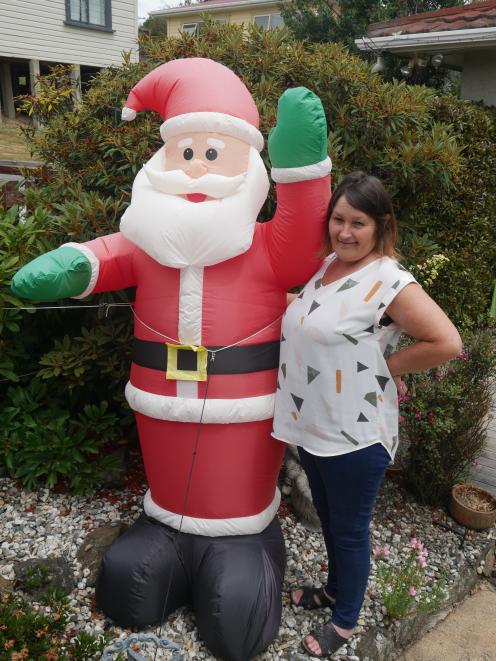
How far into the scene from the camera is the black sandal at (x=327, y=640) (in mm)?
2195

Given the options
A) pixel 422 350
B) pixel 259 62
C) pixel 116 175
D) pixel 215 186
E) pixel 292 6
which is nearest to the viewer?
pixel 422 350

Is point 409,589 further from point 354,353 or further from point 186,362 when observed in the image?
point 186,362

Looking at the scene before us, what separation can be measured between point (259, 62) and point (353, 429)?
238cm

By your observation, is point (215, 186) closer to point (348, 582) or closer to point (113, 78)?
point (348, 582)

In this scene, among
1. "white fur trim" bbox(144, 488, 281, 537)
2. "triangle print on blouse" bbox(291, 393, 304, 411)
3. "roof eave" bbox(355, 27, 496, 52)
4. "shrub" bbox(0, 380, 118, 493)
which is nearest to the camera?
"triangle print on blouse" bbox(291, 393, 304, 411)

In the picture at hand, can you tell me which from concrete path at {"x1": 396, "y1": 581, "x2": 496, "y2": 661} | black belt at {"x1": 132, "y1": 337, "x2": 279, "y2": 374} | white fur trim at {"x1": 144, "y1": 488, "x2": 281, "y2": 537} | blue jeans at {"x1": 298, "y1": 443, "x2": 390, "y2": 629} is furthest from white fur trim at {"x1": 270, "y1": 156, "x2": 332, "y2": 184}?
concrete path at {"x1": 396, "y1": 581, "x2": 496, "y2": 661}

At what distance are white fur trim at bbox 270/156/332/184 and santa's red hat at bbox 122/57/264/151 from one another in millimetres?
333

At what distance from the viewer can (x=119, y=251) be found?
7.38 feet

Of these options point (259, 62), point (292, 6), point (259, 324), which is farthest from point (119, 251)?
point (292, 6)

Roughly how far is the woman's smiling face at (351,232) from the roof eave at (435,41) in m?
4.94

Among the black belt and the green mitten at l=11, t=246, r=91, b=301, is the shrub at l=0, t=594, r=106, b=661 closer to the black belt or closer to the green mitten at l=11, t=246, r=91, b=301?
the black belt

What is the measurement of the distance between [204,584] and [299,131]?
5.43 feet

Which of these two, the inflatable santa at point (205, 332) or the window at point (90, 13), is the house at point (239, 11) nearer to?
the window at point (90, 13)

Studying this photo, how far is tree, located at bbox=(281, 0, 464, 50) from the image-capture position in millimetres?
13953
